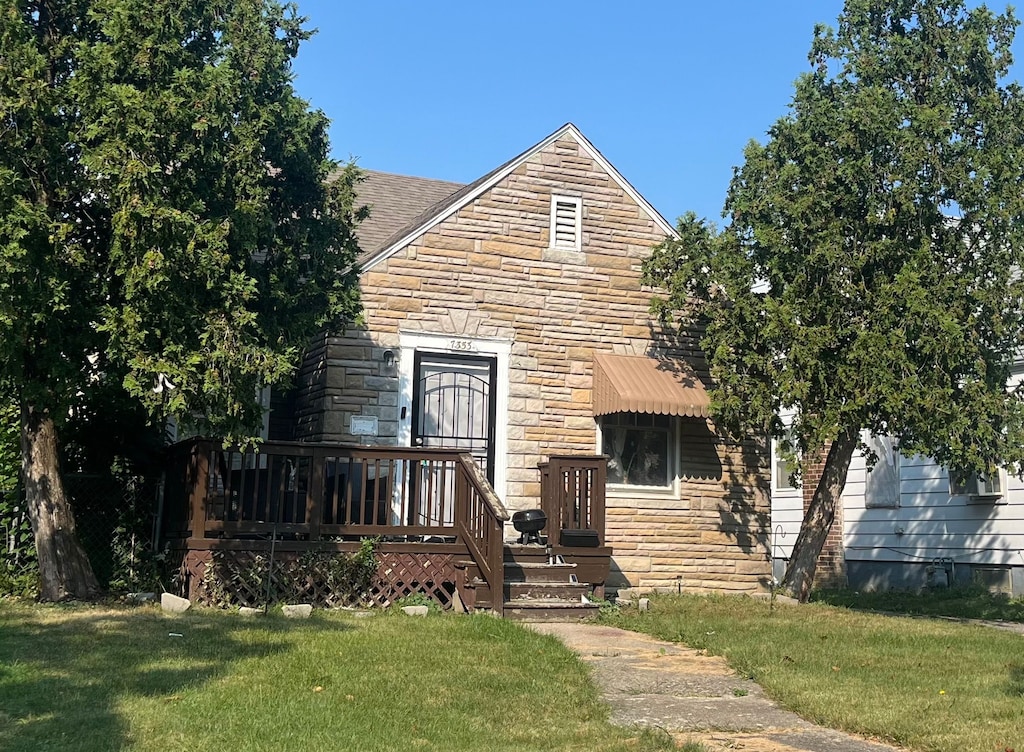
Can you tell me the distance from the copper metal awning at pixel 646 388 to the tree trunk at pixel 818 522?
1693 mm

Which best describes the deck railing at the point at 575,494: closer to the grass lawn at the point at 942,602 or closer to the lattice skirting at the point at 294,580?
the lattice skirting at the point at 294,580

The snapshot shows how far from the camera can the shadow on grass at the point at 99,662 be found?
5.60m

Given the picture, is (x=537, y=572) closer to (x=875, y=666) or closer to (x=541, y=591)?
(x=541, y=591)

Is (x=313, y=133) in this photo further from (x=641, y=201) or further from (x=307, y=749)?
(x=307, y=749)

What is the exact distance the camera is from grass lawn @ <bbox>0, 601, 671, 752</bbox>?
18.3 ft

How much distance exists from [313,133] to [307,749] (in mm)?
7426

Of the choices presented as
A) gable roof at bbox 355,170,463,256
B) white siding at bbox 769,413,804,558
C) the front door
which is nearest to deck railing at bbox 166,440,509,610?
the front door

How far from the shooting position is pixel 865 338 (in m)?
11.9

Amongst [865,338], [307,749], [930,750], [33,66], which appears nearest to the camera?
[307,749]

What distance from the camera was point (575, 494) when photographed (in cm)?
1222

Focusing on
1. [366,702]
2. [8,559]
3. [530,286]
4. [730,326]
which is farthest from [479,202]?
[366,702]

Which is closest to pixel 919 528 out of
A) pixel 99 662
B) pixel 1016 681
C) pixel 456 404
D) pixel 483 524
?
pixel 456 404

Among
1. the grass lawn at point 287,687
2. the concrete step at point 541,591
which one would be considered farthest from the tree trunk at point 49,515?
the concrete step at point 541,591

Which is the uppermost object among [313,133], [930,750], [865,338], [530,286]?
[313,133]
